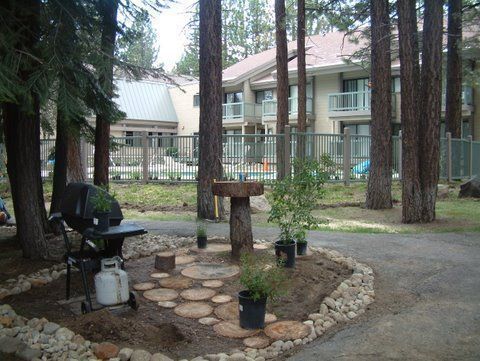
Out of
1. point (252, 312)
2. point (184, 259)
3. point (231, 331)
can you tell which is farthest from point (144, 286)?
point (252, 312)

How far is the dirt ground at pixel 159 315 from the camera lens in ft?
13.3

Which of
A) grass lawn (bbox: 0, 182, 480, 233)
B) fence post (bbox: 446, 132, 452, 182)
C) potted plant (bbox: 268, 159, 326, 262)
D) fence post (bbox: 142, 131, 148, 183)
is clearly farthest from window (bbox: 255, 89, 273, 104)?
potted plant (bbox: 268, 159, 326, 262)

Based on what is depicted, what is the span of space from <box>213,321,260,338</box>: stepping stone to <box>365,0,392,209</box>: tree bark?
9426 mm

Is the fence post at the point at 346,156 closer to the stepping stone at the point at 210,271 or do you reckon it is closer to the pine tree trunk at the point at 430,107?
the pine tree trunk at the point at 430,107

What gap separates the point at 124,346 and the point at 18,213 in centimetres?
341

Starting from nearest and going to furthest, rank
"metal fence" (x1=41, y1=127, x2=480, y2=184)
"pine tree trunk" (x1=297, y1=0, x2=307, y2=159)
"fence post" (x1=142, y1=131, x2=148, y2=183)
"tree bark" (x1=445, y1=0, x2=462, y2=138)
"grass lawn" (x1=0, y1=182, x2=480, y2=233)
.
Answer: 1. "grass lawn" (x1=0, y1=182, x2=480, y2=233)
2. "metal fence" (x1=41, y1=127, x2=480, y2=184)
3. "fence post" (x1=142, y1=131, x2=148, y2=183)
4. "pine tree trunk" (x1=297, y1=0, x2=307, y2=159)
5. "tree bark" (x1=445, y1=0, x2=462, y2=138)

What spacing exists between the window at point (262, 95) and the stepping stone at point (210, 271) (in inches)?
1134

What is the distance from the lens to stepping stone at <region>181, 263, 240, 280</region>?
578 centimetres

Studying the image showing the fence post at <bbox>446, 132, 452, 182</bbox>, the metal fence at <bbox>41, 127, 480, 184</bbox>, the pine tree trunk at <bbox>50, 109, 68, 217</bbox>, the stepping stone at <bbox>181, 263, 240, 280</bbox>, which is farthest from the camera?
the fence post at <bbox>446, 132, 452, 182</bbox>

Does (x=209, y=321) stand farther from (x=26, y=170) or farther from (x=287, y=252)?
(x=26, y=170)

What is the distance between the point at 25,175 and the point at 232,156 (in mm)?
11723

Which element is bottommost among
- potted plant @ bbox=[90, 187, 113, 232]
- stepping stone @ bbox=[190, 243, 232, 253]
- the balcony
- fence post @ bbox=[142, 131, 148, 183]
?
stepping stone @ bbox=[190, 243, 232, 253]

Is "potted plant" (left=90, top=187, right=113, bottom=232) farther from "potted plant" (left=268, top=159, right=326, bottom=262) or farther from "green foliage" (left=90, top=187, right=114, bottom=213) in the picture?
"potted plant" (left=268, top=159, right=326, bottom=262)

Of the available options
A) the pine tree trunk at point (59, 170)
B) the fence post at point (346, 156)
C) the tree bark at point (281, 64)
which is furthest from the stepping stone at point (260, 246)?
the tree bark at point (281, 64)
